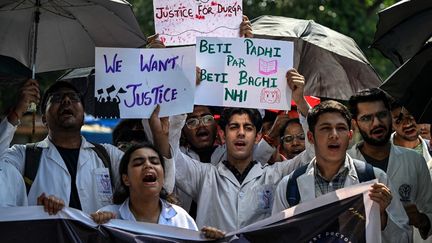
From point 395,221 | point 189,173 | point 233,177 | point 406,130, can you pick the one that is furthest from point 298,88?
point 406,130

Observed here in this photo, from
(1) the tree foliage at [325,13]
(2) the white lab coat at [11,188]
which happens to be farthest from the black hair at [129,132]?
(1) the tree foliage at [325,13]

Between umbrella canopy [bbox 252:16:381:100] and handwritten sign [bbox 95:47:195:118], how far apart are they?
1.43m

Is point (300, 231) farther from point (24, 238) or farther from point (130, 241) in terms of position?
point (24, 238)

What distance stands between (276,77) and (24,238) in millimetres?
2177

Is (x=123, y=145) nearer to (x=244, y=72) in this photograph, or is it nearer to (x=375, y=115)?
(x=244, y=72)

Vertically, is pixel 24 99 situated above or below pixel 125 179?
above

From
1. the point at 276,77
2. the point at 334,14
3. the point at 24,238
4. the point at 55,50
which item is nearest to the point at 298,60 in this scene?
the point at 276,77

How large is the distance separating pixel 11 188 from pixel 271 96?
1972 mm

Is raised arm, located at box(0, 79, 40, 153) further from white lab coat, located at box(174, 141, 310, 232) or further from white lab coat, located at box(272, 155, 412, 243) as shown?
white lab coat, located at box(272, 155, 412, 243)

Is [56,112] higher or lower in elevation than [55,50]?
lower

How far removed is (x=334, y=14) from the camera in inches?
625

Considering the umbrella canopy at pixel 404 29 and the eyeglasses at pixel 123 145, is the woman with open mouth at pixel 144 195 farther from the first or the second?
the umbrella canopy at pixel 404 29

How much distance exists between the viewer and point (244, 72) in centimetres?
696

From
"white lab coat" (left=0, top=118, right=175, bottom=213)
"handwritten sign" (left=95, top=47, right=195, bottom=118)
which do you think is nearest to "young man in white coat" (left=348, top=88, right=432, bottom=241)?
"handwritten sign" (left=95, top=47, right=195, bottom=118)
